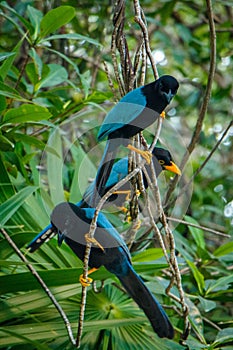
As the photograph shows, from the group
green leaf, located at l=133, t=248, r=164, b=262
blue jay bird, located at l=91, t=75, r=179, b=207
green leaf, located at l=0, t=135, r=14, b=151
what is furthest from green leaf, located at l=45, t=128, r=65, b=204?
blue jay bird, located at l=91, t=75, r=179, b=207

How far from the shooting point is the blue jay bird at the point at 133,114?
3.49ft

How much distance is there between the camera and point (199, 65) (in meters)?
3.66

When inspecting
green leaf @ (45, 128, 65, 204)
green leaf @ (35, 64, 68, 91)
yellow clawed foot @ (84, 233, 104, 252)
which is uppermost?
green leaf @ (35, 64, 68, 91)

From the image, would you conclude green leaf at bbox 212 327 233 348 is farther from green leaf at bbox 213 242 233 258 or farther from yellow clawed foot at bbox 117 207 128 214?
yellow clawed foot at bbox 117 207 128 214

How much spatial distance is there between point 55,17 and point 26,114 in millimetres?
436

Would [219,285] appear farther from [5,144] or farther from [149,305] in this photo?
[5,144]

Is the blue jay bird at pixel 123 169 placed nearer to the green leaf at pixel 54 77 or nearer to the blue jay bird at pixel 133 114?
the blue jay bird at pixel 133 114

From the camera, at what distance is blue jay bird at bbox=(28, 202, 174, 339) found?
3.75 ft

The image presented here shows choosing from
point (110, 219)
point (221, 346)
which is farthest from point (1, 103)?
point (221, 346)

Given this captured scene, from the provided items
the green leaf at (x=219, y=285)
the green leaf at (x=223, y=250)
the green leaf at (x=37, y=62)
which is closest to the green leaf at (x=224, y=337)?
the green leaf at (x=219, y=285)

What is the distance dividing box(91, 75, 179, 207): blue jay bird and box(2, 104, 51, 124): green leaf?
51 cm

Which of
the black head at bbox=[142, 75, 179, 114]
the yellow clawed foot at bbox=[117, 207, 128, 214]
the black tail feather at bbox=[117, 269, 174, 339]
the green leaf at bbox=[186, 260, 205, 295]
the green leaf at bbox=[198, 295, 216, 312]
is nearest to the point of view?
the black head at bbox=[142, 75, 179, 114]

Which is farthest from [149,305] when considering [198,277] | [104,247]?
[198,277]

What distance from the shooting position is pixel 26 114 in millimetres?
1607
